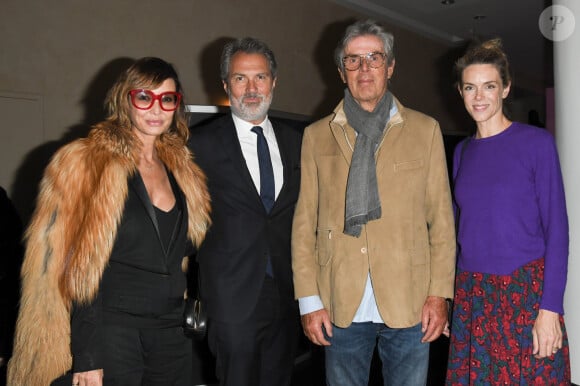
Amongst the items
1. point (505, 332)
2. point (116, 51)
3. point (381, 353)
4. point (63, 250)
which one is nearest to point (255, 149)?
point (63, 250)

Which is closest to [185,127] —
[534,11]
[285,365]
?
[285,365]

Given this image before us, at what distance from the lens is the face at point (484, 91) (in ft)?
6.73

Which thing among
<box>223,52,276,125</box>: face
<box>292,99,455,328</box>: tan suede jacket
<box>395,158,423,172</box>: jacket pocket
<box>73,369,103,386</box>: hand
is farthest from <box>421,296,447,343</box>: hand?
<box>73,369,103,386</box>: hand

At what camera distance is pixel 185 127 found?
89.7 inches

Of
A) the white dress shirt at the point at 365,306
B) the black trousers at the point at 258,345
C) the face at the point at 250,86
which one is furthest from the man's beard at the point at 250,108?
the white dress shirt at the point at 365,306

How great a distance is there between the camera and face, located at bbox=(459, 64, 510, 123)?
205 cm

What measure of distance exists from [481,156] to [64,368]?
5.87 ft

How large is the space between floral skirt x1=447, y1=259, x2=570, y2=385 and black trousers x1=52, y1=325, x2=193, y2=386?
1.13 m

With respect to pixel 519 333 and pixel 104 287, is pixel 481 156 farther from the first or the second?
pixel 104 287

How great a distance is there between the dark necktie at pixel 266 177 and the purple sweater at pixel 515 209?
80 cm

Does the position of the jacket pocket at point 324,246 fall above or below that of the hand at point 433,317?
above

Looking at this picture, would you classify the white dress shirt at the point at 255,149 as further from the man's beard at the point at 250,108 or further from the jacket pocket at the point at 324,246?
the jacket pocket at the point at 324,246

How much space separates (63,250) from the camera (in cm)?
184

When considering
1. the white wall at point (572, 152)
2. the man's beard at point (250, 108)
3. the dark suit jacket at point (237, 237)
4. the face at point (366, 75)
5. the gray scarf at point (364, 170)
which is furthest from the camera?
the white wall at point (572, 152)
